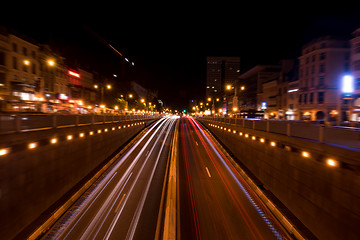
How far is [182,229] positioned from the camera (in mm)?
9539

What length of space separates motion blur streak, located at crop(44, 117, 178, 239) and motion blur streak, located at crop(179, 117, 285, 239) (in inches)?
77.1

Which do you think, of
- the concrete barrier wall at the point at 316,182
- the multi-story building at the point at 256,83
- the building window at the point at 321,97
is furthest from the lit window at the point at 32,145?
the multi-story building at the point at 256,83

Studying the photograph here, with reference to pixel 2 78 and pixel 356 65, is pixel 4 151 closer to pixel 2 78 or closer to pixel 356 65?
pixel 2 78

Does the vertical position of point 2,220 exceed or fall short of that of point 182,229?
it exceeds it

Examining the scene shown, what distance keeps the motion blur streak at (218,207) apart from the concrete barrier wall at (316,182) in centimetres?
185

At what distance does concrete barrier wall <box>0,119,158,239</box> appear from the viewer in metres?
7.80

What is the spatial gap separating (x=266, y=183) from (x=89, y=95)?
192ft

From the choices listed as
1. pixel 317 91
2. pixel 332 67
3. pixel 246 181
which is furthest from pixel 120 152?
pixel 332 67

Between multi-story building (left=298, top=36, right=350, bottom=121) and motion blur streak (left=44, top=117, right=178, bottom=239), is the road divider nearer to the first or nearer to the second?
motion blur streak (left=44, top=117, right=178, bottom=239)

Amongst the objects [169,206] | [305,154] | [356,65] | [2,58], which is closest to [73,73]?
[2,58]

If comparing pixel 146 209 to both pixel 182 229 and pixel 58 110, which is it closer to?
pixel 182 229

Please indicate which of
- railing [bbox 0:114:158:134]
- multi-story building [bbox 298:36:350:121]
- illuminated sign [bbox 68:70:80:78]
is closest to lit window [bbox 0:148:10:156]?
railing [bbox 0:114:158:134]

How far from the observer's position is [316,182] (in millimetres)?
8055

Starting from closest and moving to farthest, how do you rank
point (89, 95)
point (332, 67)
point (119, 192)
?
point (119, 192) → point (332, 67) → point (89, 95)
